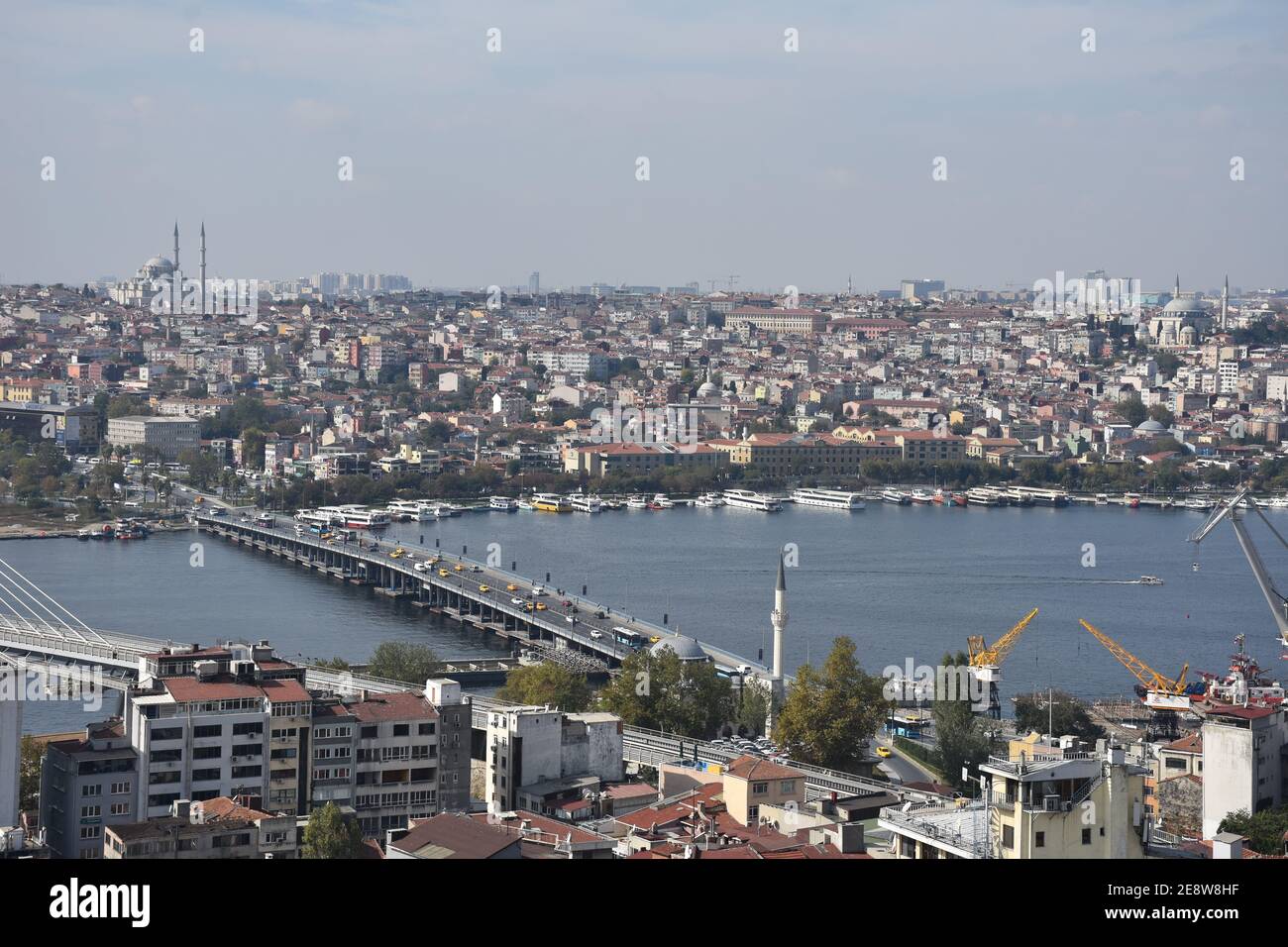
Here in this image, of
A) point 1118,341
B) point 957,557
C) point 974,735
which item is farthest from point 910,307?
point 974,735

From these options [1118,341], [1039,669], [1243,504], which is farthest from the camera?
[1118,341]

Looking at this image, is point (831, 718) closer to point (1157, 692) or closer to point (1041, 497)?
point (1157, 692)

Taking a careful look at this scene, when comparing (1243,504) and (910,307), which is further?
(910,307)

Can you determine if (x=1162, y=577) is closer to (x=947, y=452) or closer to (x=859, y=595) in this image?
(x=859, y=595)

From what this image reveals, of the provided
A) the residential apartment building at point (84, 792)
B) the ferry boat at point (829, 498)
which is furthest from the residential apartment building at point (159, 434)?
the residential apartment building at point (84, 792)

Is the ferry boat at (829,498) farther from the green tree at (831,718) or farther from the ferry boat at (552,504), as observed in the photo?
the green tree at (831,718)

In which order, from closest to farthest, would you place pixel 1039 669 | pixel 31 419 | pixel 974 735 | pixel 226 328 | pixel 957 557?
pixel 974 735, pixel 1039 669, pixel 957 557, pixel 31 419, pixel 226 328
